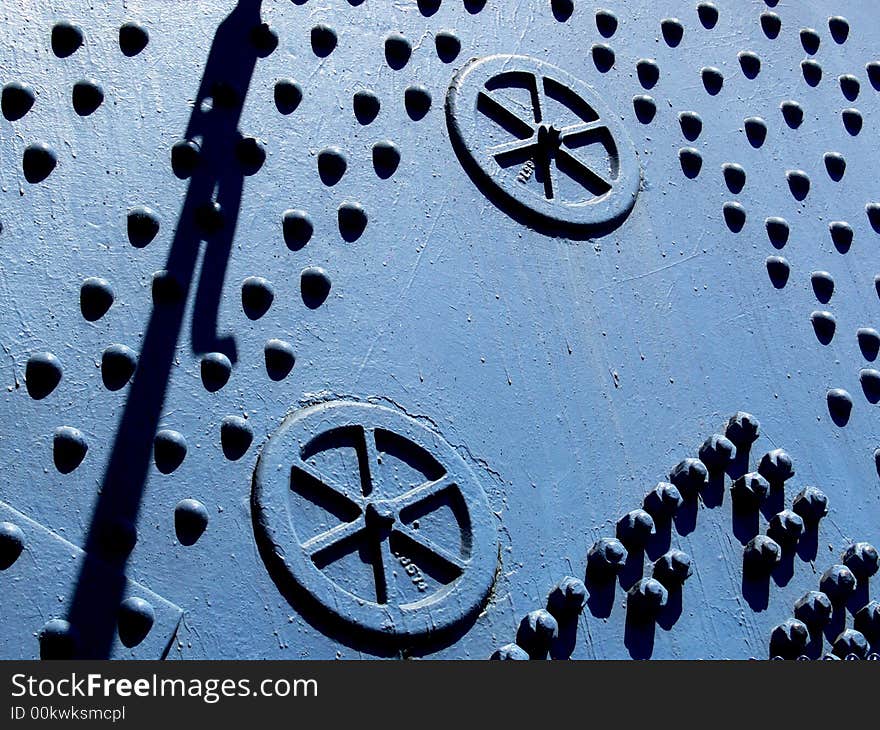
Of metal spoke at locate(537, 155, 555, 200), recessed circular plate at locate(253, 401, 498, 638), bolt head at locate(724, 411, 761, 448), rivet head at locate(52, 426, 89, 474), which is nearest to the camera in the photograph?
rivet head at locate(52, 426, 89, 474)

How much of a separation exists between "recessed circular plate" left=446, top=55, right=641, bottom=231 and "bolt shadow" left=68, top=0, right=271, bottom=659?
500 mm

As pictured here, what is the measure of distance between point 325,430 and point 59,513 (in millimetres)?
494

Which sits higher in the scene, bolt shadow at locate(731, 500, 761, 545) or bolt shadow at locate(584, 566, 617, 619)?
bolt shadow at locate(731, 500, 761, 545)

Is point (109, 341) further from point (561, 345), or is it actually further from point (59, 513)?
point (561, 345)

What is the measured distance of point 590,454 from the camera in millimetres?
2418

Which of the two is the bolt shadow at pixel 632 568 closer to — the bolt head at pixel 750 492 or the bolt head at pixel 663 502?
the bolt head at pixel 663 502

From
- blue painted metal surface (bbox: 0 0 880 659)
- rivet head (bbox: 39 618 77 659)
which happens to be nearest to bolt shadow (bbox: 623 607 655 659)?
blue painted metal surface (bbox: 0 0 880 659)

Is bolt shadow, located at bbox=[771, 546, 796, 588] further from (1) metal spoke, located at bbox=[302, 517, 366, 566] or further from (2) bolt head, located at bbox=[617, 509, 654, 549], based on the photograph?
(1) metal spoke, located at bbox=[302, 517, 366, 566]

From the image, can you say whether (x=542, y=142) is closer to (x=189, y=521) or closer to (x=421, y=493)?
(x=421, y=493)

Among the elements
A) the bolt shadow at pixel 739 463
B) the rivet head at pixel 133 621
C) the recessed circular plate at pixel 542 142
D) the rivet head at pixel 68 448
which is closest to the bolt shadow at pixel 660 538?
the bolt shadow at pixel 739 463

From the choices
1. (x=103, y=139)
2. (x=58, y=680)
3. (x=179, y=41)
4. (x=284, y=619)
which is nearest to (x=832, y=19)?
(x=179, y=41)

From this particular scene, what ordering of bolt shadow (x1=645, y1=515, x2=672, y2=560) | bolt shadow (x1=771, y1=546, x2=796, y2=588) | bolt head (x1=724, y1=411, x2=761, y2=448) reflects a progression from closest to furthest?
bolt shadow (x1=645, y1=515, x2=672, y2=560), bolt shadow (x1=771, y1=546, x2=796, y2=588), bolt head (x1=724, y1=411, x2=761, y2=448)

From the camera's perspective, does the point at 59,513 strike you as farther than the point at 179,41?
No

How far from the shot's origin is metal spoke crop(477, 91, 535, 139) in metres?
2.75
